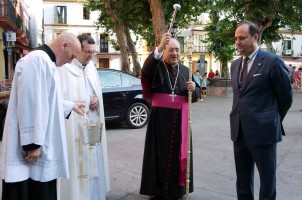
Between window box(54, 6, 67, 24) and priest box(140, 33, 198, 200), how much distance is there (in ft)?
153

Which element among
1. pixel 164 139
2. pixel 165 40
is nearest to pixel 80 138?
pixel 164 139

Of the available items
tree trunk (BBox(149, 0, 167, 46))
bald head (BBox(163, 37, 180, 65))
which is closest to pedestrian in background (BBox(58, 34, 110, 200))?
bald head (BBox(163, 37, 180, 65))

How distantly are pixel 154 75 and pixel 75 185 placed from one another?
1434 mm

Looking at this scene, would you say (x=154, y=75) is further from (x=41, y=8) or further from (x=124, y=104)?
(x=41, y=8)

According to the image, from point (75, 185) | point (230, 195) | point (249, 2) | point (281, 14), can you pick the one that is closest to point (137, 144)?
point (230, 195)

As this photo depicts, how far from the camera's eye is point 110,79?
884 centimetres

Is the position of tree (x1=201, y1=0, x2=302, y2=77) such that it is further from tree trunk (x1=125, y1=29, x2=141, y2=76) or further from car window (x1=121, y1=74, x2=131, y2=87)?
car window (x1=121, y1=74, x2=131, y2=87)

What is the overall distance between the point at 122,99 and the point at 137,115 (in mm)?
637

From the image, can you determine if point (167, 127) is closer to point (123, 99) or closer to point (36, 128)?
point (36, 128)

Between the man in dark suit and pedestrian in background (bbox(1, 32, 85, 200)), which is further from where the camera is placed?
the man in dark suit

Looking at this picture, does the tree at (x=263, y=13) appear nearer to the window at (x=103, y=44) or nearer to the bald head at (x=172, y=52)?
the bald head at (x=172, y=52)

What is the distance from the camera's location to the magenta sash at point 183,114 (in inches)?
154

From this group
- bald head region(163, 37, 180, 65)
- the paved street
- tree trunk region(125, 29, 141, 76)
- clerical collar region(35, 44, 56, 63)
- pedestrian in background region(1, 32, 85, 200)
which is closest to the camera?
pedestrian in background region(1, 32, 85, 200)

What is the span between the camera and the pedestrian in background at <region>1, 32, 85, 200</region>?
2.48 m
